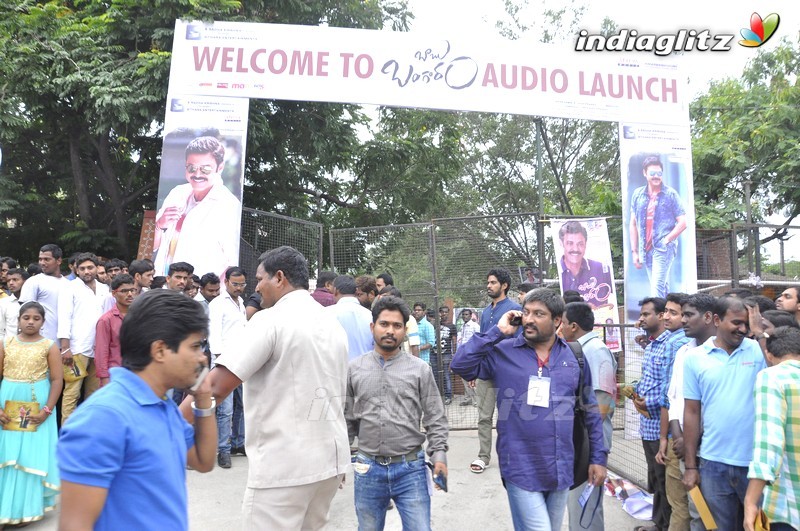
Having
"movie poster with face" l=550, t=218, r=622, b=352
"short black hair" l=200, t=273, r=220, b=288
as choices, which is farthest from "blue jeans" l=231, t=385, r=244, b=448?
"movie poster with face" l=550, t=218, r=622, b=352

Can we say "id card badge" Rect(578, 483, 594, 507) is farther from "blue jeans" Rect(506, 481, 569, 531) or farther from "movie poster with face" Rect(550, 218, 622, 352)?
"movie poster with face" Rect(550, 218, 622, 352)

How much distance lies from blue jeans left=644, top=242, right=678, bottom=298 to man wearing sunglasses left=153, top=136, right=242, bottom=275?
18.7ft

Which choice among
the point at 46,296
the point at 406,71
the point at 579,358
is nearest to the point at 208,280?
the point at 46,296


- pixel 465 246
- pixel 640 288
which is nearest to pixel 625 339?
pixel 640 288

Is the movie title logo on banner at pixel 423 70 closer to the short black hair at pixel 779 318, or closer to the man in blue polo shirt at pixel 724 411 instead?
the short black hair at pixel 779 318

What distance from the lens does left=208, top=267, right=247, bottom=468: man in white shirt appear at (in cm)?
676

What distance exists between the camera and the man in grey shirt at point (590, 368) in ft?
14.5

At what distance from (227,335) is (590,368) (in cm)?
388

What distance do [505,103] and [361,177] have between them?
21.4 ft

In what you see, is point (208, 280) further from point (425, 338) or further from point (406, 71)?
point (425, 338)

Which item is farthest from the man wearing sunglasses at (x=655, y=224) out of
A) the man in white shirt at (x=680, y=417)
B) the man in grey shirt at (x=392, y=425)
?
the man in grey shirt at (x=392, y=425)

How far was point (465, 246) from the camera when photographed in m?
9.13

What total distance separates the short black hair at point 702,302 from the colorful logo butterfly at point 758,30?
8.67 meters

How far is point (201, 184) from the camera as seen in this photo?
9016 millimetres
